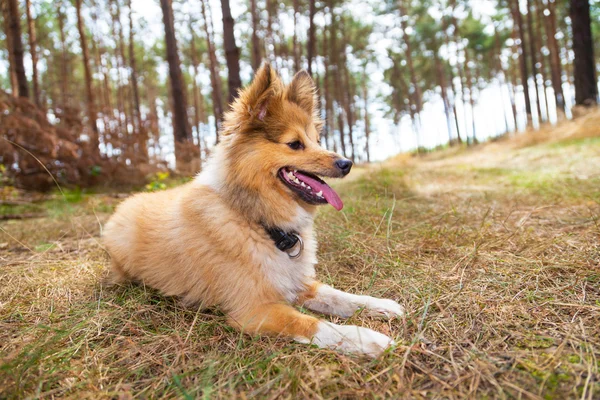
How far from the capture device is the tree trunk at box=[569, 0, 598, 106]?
1283cm

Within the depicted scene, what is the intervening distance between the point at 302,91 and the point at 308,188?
96 centimetres

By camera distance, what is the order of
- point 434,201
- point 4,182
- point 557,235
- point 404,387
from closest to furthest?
point 404,387
point 557,235
point 434,201
point 4,182

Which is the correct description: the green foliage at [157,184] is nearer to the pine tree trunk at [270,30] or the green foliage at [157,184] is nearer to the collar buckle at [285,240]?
the collar buckle at [285,240]

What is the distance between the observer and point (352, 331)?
6.46ft

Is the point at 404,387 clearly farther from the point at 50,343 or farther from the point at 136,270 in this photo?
the point at 136,270

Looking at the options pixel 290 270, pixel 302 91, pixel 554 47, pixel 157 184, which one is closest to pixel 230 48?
pixel 157 184

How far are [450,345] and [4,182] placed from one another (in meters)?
9.05

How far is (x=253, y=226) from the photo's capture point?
2.47 m

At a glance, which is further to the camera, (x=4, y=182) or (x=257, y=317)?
(x=4, y=182)

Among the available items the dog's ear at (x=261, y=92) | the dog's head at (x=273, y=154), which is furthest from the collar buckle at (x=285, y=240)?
the dog's ear at (x=261, y=92)

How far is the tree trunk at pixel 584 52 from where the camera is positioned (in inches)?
505

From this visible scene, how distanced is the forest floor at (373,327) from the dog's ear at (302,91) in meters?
1.37

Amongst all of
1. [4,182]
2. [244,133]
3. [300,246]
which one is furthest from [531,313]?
[4,182]

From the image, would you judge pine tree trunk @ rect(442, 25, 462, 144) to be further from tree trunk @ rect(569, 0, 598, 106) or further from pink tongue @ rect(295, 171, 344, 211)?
pink tongue @ rect(295, 171, 344, 211)
